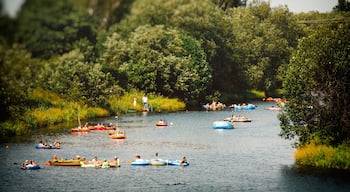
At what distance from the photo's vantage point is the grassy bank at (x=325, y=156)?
47.7m

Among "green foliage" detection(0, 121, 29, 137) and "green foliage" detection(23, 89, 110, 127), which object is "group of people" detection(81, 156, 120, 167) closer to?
"green foliage" detection(0, 121, 29, 137)

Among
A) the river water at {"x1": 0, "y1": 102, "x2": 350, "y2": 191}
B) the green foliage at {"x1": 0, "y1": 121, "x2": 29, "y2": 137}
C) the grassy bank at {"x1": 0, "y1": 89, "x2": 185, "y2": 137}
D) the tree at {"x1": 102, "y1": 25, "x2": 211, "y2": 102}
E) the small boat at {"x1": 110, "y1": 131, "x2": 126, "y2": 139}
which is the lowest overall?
the river water at {"x1": 0, "y1": 102, "x2": 350, "y2": 191}

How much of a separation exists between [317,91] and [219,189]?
12.4 meters

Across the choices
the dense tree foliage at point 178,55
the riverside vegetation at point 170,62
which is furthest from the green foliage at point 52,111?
the dense tree foliage at point 178,55

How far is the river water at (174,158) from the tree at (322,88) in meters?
3.53

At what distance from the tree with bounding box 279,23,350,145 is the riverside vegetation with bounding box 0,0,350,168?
85 mm

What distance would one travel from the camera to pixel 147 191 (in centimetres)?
4416

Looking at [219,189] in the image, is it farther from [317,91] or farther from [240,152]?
[240,152]

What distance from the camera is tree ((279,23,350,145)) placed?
48.6m

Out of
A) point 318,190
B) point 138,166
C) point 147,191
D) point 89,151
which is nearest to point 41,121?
point 89,151

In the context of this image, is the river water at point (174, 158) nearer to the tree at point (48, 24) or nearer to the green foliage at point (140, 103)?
the green foliage at point (140, 103)

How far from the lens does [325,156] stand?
161 feet

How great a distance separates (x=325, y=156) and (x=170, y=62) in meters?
64.2

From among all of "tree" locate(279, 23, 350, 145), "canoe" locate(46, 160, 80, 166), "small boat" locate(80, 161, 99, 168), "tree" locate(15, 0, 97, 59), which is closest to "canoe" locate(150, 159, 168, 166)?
"small boat" locate(80, 161, 99, 168)
